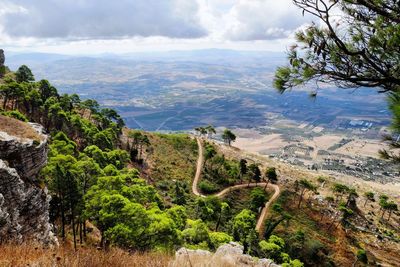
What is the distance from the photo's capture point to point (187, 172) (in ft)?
226

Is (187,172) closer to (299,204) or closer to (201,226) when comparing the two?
(299,204)

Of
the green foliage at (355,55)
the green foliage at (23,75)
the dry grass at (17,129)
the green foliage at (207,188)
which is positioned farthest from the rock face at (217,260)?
the green foliage at (23,75)

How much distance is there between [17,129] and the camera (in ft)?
68.5

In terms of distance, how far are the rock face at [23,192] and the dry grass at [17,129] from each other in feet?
1.86

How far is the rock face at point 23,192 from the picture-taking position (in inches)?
626

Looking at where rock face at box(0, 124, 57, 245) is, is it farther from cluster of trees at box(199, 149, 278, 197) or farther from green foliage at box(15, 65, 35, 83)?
green foliage at box(15, 65, 35, 83)

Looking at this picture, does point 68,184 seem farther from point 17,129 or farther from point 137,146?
point 137,146

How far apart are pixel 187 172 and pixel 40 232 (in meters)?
51.5

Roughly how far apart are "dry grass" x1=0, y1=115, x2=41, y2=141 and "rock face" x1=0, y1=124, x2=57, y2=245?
567 millimetres

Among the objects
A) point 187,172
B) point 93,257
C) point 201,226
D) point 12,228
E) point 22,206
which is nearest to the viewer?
point 93,257

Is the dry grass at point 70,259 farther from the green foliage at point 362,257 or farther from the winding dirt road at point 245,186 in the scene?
the winding dirt road at point 245,186

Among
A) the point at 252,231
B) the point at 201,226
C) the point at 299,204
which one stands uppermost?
the point at 201,226

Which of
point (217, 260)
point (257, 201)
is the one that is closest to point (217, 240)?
point (217, 260)

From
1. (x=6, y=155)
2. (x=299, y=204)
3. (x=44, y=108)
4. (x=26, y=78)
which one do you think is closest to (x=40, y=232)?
(x=6, y=155)
